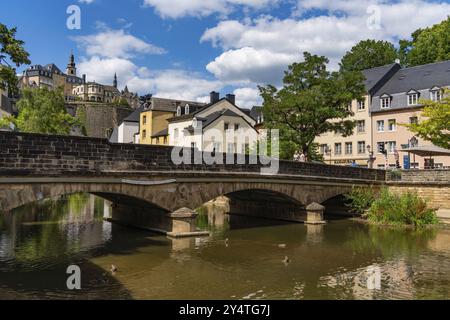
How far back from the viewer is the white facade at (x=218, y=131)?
49.7 metres

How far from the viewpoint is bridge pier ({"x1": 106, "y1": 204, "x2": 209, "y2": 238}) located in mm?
19422

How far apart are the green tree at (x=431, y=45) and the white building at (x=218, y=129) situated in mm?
21182

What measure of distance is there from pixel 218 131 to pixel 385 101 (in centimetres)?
1823

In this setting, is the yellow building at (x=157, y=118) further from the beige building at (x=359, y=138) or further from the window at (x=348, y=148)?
the window at (x=348, y=148)

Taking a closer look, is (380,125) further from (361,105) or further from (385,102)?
(361,105)

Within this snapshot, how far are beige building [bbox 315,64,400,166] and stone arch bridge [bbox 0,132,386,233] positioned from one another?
21316 mm

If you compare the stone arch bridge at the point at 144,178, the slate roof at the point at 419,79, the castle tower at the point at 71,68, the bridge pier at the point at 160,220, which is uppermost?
the castle tower at the point at 71,68

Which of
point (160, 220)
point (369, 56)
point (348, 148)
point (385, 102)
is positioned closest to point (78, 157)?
point (160, 220)

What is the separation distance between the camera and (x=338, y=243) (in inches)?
745

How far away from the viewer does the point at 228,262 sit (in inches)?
583

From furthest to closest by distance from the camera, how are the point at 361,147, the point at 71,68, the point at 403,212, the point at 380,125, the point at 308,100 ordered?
the point at 71,68 < the point at 361,147 < the point at 380,125 < the point at 308,100 < the point at 403,212

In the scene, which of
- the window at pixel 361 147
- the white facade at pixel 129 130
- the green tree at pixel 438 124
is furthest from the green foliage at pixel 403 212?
the white facade at pixel 129 130

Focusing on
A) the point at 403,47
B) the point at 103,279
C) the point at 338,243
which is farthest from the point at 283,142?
the point at 403,47
